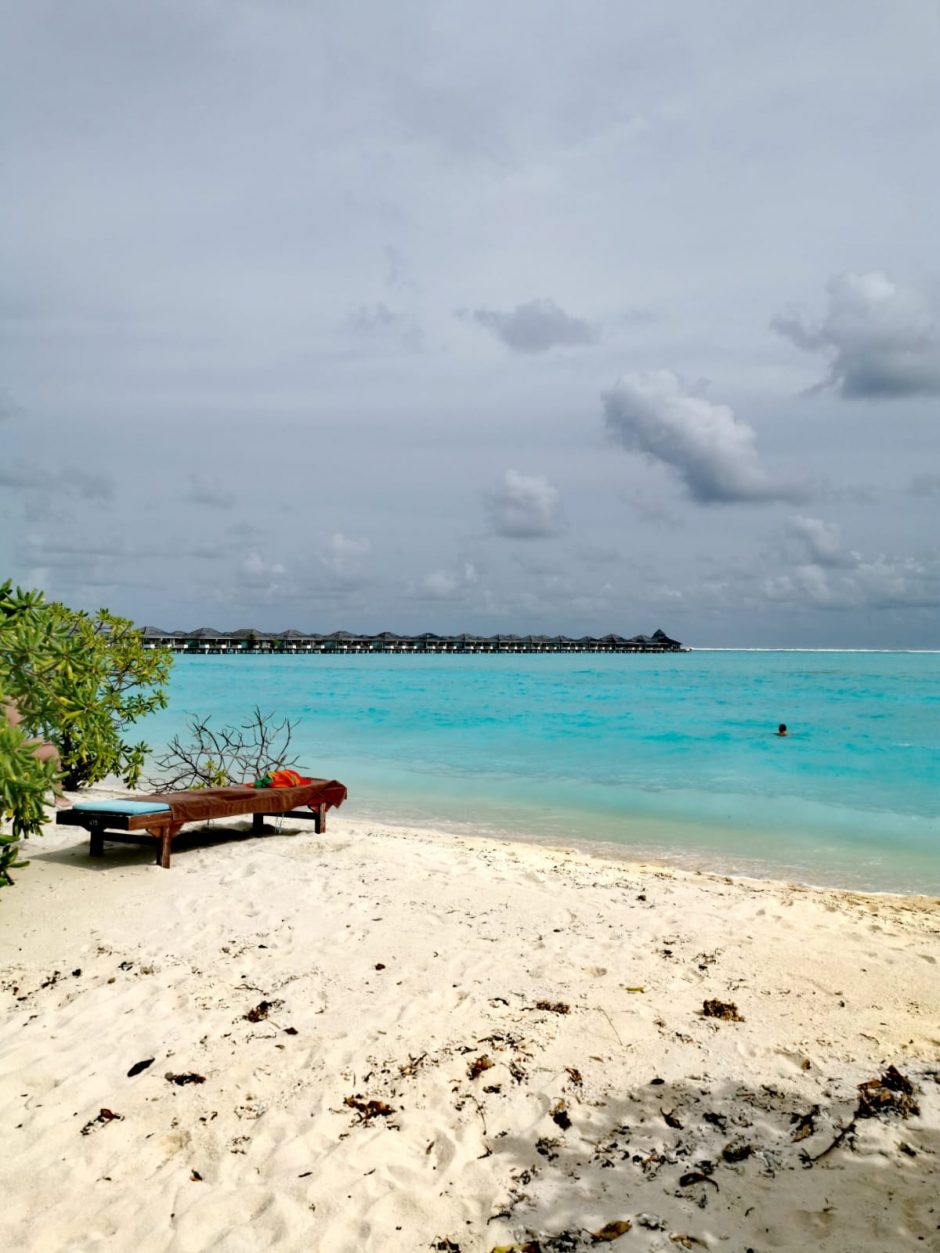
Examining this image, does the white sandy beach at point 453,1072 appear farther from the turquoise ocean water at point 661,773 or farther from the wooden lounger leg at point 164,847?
the turquoise ocean water at point 661,773

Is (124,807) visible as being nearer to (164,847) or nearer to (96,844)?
(164,847)

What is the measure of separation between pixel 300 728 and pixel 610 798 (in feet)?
51.0

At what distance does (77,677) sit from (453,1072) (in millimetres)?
6181

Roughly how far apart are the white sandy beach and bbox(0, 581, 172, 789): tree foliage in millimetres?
1574

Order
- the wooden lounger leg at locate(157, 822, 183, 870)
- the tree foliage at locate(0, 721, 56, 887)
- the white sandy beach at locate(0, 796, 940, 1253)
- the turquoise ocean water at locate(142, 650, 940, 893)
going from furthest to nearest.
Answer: the turquoise ocean water at locate(142, 650, 940, 893), the wooden lounger leg at locate(157, 822, 183, 870), the tree foliage at locate(0, 721, 56, 887), the white sandy beach at locate(0, 796, 940, 1253)

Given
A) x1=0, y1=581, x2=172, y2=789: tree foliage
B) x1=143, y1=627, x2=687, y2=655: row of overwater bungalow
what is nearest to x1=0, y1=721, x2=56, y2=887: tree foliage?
x1=0, y1=581, x2=172, y2=789: tree foliage

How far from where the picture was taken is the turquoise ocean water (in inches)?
464

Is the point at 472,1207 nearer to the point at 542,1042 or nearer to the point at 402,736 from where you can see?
the point at 542,1042

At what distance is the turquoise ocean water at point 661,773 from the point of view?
11.8 metres

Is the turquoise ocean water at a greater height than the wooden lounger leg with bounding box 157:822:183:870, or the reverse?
the wooden lounger leg with bounding box 157:822:183:870

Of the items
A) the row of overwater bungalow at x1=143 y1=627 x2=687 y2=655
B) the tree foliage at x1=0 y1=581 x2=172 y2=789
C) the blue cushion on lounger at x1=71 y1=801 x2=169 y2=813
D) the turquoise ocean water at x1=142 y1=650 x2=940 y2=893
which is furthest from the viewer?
the row of overwater bungalow at x1=143 y1=627 x2=687 y2=655

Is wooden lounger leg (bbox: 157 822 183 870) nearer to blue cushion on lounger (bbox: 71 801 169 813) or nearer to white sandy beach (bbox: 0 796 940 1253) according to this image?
blue cushion on lounger (bbox: 71 801 169 813)

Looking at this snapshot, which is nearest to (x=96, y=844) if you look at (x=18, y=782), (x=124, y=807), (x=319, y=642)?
(x=124, y=807)

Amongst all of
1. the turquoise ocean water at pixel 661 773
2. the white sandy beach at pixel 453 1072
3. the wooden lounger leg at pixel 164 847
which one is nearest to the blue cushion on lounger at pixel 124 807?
the wooden lounger leg at pixel 164 847
